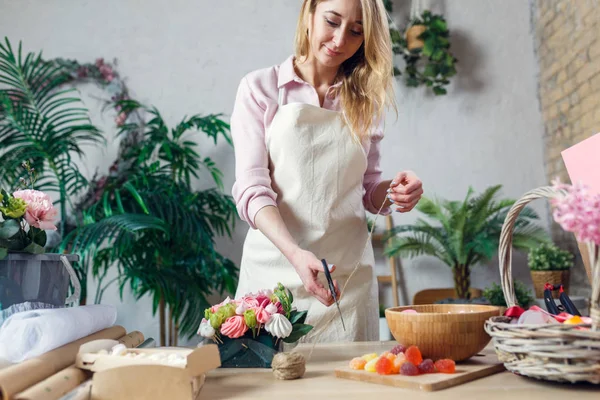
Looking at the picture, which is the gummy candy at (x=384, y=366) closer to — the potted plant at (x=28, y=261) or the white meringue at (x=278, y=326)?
the white meringue at (x=278, y=326)

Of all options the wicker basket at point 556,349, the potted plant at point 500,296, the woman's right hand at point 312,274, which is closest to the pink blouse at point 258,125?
the woman's right hand at point 312,274

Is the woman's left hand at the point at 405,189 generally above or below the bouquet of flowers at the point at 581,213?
above

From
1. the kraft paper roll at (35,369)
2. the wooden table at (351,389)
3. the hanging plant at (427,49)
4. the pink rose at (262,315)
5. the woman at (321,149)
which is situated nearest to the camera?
the kraft paper roll at (35,369)

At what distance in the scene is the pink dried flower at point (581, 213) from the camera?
25.6 inches

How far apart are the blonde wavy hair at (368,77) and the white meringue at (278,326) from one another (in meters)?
0.69

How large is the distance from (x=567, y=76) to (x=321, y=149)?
248 centimetres

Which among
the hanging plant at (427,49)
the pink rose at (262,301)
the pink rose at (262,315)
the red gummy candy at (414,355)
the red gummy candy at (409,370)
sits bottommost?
the red gummy candy at (409,370)

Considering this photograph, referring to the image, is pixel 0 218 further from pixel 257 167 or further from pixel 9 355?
pixel 257 167

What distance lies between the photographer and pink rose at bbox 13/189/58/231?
3.08 ft

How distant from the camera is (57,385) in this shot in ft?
2.10

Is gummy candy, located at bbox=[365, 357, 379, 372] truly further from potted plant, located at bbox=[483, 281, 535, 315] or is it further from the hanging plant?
the hanging plant

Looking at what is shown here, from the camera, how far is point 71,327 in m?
0.79

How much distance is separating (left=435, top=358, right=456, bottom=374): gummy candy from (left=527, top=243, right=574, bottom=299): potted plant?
8.71ft

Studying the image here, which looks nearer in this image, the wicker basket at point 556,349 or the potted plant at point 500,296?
the wicker basket at point 556,349
